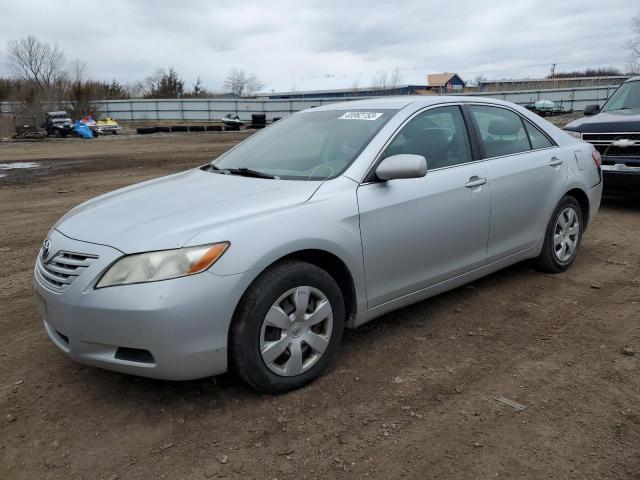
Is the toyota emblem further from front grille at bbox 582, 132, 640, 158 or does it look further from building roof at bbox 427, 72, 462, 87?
building roof at bbox 427, 72, 462, 87

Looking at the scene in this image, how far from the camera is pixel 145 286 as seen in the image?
261cm

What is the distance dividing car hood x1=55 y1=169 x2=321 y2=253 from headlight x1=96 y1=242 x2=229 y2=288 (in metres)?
0.05

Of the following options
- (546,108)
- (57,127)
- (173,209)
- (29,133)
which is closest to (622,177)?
(173,209)

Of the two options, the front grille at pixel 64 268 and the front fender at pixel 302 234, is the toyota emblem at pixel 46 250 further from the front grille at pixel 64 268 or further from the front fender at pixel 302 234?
the front fender at pixel 302 234

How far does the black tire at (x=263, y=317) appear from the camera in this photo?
278cm

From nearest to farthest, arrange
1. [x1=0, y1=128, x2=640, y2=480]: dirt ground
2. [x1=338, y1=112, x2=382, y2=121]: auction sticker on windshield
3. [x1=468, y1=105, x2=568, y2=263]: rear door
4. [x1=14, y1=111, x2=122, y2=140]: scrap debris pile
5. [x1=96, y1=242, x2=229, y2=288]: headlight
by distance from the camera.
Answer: [x1=0, y1=128, x2=640, y2=480]: dirt ground → [x1=96, y1=242, x2=229, y2=288]: headlight → [x1=338, y1=112, x2=382, y2=121]: auction sticker on windshield → [x1=468, y1=105, x2=568, y2=263]: rear door → [x1=14, y1=111, x2=122, y2=140]: scrap debris pile

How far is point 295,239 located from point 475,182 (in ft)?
5.61

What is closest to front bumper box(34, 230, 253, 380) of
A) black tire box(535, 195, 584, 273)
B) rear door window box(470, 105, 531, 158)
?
rear door window box(470, 105, 531, 158)

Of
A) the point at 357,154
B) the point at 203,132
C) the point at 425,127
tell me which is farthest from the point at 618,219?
the point at 203,132

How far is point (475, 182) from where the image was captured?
157 inches

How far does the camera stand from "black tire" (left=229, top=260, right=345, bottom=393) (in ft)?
9.13

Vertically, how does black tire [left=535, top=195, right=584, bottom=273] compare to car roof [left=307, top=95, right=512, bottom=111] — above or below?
below

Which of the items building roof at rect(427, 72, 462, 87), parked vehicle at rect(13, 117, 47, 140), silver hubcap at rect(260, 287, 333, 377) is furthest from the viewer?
building roof at rect(427, 72, 462, 87)

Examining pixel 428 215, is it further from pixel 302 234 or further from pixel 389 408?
pixel 389 408
